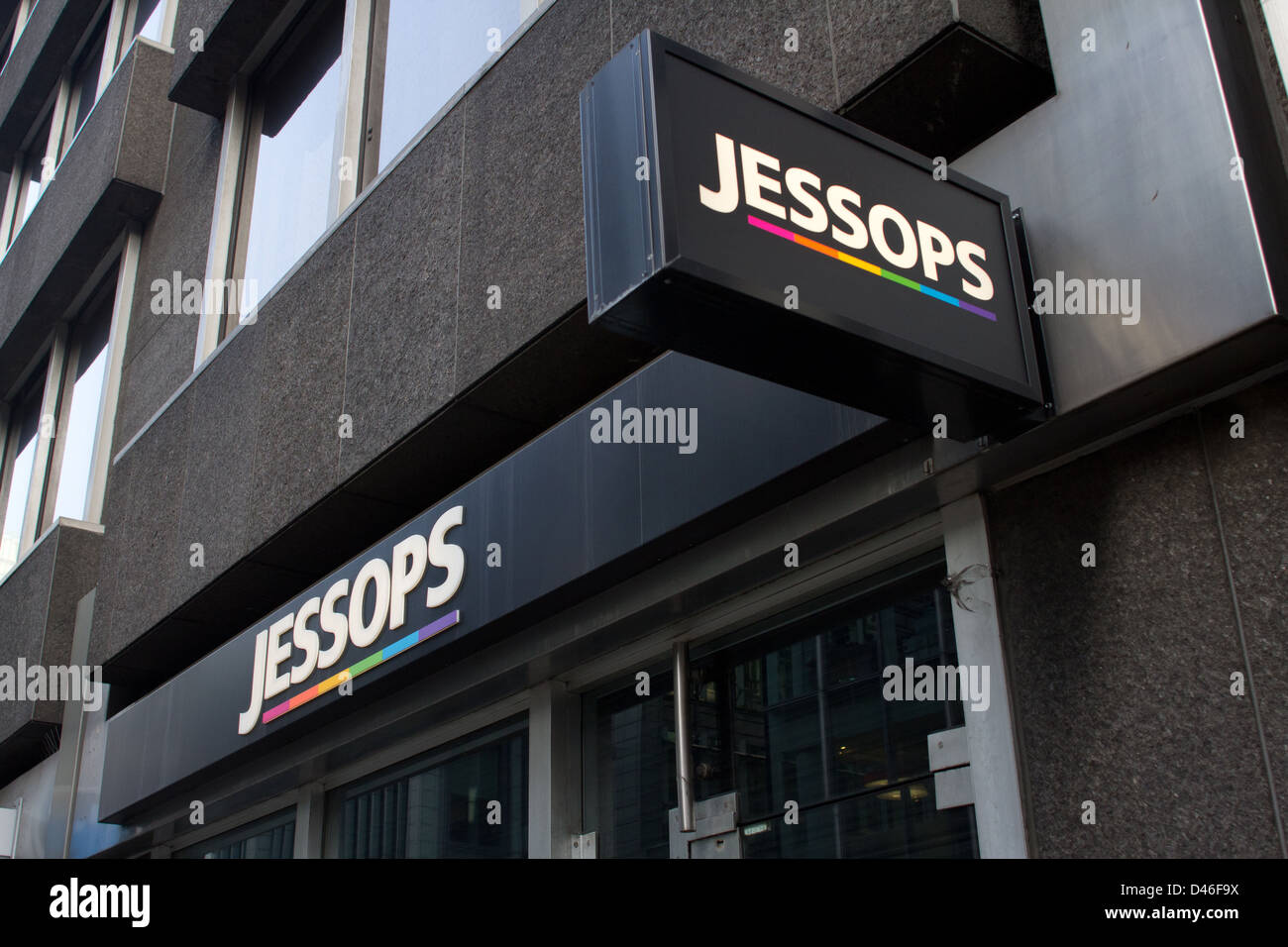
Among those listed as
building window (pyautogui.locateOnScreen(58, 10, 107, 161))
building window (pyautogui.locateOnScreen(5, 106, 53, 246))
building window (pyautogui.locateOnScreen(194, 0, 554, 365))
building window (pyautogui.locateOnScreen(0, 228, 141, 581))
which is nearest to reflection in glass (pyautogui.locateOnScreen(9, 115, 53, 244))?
building window (pyautogui.locateOnScreen(5, 106, 53, 246))

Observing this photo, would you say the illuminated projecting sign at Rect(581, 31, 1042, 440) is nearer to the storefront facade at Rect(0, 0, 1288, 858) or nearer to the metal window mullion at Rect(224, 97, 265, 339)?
the storefront facade at Rect(0, 0, 1288, 858)

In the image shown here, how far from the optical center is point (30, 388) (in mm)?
12680

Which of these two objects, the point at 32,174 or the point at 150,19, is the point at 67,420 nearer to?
the point at 150,19

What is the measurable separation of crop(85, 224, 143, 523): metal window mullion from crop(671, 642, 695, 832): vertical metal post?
21.9 ft

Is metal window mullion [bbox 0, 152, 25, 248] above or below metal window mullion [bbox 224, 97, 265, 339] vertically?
above

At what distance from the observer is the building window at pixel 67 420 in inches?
404

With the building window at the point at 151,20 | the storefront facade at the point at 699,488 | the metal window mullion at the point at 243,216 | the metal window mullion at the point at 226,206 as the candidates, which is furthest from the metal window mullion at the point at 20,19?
the storefront facade at the point at 699,488

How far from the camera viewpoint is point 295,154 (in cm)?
830

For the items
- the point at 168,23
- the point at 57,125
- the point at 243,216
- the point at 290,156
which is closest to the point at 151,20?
the point at 168,23

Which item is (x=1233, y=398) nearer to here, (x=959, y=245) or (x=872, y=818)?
(x=959, y=245)

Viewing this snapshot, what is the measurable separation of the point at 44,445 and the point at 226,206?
4.08 metres

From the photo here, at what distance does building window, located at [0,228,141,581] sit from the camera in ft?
33.7

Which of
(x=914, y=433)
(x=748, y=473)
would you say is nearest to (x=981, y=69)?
(x=914, y=433)
